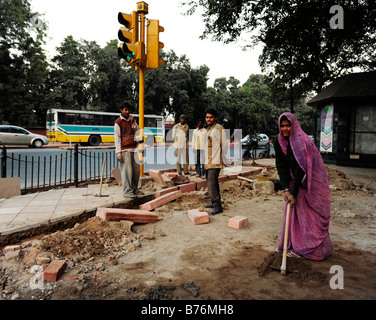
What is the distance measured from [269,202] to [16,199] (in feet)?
18.0

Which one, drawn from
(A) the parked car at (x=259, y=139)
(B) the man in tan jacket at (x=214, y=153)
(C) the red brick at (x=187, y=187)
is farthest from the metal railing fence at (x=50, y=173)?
(A) the parked car at (x=259, y=139)

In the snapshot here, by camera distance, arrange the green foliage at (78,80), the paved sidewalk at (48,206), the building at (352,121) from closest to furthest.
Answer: the paved sidewalk at (48,206), the building at (352,121), the green foliage at (78,80)

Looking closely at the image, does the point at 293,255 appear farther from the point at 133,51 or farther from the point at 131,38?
the point at 131,38

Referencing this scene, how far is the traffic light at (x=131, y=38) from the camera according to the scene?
6659 millimetres

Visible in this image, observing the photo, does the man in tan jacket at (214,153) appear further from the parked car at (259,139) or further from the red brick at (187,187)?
the parked car at (259,139)

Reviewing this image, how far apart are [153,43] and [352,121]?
1053 cm

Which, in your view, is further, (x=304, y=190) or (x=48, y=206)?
(x=48, y=206)

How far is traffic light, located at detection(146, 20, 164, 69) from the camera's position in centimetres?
691

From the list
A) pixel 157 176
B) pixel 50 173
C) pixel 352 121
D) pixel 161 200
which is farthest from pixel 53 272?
pixel 352 121

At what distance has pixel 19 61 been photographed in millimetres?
26797

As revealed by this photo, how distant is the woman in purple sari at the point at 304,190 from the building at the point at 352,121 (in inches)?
440

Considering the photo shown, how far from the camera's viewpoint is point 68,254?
11.8ft

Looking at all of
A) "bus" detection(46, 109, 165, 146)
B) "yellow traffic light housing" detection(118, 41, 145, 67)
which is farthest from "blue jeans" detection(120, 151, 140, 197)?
"bus" detection(46, 109, 165, 146)
